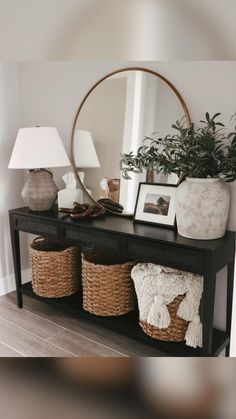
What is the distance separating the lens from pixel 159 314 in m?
2.04

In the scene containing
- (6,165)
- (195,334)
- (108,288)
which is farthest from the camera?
(6,165)

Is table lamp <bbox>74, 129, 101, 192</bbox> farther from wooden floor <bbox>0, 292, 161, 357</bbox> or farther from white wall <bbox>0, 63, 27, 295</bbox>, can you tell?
wooden floor <bbox>0, 292, 161, 357</bbox>

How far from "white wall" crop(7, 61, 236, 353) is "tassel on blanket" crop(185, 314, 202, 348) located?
328 mm

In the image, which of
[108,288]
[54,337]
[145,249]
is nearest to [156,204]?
[145,249]

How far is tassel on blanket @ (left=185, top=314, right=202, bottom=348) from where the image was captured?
1.97 meters

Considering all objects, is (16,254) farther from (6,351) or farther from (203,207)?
(203,207)

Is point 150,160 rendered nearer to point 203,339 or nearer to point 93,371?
point 203,339

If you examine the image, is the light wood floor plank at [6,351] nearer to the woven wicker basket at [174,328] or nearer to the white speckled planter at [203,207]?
the woven wicker basket at [174,328]

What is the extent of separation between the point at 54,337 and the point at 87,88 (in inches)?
69.9

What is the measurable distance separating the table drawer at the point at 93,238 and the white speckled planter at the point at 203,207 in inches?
16.9

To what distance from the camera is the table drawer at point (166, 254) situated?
179 cm

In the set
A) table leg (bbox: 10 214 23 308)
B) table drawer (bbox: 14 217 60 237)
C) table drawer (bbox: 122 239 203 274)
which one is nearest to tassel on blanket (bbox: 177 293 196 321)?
table drawer (bbox: 122 239 203 274)

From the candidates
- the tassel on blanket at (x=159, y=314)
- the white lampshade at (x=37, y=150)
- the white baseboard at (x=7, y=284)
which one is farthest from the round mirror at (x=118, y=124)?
the white baseboard at (x=7, y=284)

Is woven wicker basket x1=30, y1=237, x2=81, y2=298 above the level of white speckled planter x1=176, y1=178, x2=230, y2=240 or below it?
below
